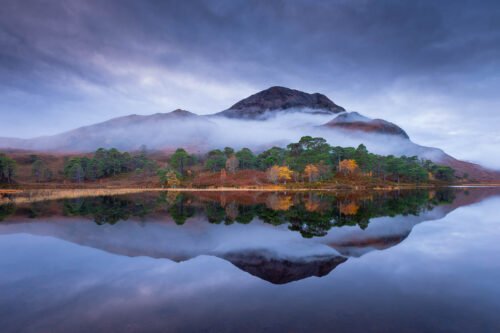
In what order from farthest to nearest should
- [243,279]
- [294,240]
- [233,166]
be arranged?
[233,166] → [294,240] → [243,279]

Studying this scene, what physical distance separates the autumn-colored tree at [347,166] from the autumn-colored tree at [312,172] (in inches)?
674

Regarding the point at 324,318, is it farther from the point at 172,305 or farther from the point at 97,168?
the point at 97,168

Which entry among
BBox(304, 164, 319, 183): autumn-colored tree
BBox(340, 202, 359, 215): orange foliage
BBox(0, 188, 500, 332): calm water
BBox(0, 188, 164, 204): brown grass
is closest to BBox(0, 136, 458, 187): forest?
BBox(304, 164, 319, 183): autumn-colored tree

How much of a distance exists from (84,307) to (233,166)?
368 feet

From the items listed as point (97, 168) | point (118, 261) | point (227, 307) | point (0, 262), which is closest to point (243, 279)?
point (227, 307)

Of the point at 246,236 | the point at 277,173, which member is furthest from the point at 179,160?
the point at 246,236

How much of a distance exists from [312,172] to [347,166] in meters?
20.5

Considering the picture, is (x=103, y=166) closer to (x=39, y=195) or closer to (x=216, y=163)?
(x=216, y=163)

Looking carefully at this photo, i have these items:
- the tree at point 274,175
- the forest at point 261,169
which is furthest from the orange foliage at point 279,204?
the tree at point 274,175

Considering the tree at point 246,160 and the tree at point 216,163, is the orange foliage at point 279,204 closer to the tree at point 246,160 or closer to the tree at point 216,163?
the tree at point 246,160

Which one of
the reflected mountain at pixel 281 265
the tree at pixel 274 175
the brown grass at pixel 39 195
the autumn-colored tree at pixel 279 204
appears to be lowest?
the brown grass at pixel 39 195

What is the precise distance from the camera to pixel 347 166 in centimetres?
11550

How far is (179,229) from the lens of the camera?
80.0ft

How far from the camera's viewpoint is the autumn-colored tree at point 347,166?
378 feet
